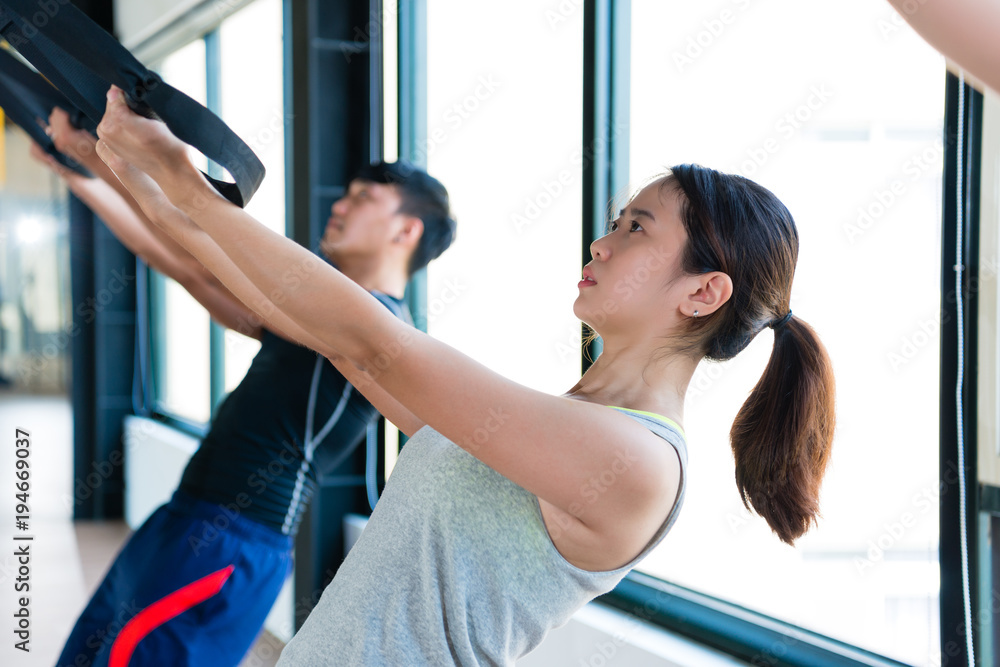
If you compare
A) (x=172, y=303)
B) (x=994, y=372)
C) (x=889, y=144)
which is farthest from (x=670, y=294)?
(x=172, y=303)

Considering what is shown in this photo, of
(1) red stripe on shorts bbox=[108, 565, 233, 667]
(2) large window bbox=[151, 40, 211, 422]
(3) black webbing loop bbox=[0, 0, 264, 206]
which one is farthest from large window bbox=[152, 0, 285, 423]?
(3) black webbing loop bbox=[0, 0, 264, 206]

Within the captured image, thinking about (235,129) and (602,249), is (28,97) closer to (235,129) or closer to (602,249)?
(602,249)

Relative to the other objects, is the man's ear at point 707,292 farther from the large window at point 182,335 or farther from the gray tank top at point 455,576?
the large window at point 182,335

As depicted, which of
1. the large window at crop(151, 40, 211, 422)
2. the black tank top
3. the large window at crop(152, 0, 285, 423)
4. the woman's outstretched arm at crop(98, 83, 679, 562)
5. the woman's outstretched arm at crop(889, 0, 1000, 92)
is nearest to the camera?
the woman's outstretched arm at crop(889, 0, 1000, 92)

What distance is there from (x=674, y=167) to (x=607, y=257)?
147 mm

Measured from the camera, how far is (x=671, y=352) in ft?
3.21

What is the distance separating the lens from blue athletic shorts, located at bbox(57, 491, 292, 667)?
4.83 ft

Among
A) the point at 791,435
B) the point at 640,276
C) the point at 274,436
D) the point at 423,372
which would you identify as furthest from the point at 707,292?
the point at 274,436

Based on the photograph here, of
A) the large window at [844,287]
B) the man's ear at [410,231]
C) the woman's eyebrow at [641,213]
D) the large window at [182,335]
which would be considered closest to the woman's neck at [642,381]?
A: the woman's eyebrow at [641,213]

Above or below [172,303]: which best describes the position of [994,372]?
above

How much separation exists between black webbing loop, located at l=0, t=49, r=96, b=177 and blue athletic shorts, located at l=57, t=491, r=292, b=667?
2.38ft

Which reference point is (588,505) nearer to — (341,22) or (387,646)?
(387,646)

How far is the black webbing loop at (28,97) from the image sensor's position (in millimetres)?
1306

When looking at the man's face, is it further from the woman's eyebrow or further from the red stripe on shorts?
the woman's eyebrow
